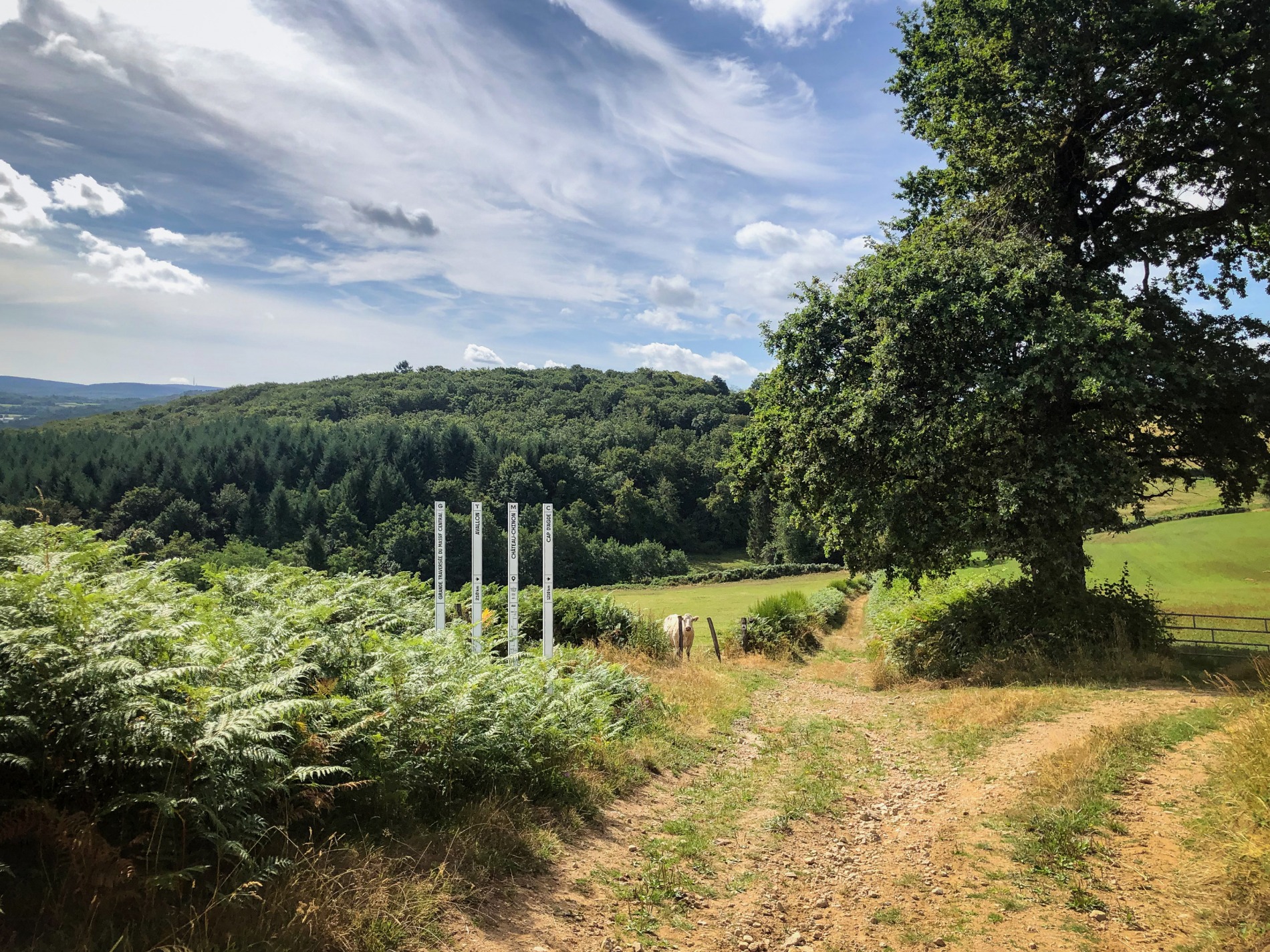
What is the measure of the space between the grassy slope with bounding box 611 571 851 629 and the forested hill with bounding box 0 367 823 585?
265 inches

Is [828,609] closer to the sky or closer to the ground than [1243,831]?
closer to the ground

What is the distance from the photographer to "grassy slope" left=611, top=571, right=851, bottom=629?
3675cm

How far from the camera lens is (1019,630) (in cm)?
1423

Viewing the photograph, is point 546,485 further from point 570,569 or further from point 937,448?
point 937,448

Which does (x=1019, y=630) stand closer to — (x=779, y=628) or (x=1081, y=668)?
(x=1081, y=668)

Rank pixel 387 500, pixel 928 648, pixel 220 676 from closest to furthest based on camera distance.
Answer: pixel 220 676
pixel 928 648
pixel 387 500

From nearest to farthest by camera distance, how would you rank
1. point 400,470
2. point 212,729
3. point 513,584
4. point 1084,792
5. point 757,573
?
point 212,729 < point 1084,792 < point 513,584 < point 757,573 < point 400,470

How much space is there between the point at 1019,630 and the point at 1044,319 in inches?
255

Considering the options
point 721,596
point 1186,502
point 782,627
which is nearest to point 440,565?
point 782,627

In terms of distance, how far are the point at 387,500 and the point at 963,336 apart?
88.0m

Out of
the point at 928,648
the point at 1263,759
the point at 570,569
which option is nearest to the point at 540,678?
the point at 1263,759

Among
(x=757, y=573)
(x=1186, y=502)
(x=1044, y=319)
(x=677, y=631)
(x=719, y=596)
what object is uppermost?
(x=1044, y=319)

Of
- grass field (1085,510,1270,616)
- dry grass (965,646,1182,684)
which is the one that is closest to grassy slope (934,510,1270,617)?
grass field (1085,510,1270,616)

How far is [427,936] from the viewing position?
4.14 metres
